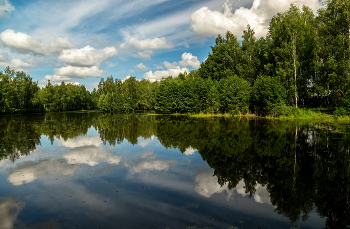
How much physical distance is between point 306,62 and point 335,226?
152 ft

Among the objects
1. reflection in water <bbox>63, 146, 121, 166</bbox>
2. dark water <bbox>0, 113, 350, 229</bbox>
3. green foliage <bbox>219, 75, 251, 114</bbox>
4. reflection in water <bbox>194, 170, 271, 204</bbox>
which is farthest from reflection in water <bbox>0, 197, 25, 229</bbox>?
green foliage <bbox>219, 75, 251, 114</bbox>

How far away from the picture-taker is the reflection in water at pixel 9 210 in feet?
25.0

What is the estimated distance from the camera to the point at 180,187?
35.2ft

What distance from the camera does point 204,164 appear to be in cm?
1430

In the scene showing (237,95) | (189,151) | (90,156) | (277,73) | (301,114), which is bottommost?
(90,156)

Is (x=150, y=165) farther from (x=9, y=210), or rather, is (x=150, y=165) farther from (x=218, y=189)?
(x=9, y=210)

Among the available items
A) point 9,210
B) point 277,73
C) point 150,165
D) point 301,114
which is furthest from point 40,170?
point 277,73

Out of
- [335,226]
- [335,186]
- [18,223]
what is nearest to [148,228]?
[18,223]

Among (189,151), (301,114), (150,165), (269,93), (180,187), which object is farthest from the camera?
(269,93)

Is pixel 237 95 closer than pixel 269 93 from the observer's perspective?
No

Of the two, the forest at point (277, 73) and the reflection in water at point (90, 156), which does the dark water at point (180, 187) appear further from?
the forest at point (277, 73)

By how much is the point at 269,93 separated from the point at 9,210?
139 feet

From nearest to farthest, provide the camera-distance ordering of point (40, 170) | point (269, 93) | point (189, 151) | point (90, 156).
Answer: point (40, 170)
point (90, 156)
point (189, 151)
point (269, 93)

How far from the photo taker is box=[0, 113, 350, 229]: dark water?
780cm
